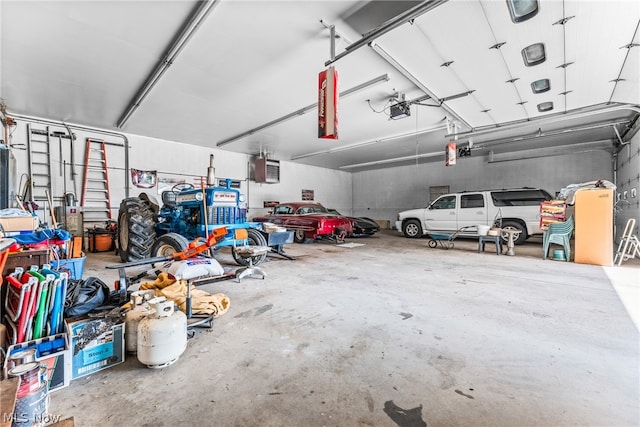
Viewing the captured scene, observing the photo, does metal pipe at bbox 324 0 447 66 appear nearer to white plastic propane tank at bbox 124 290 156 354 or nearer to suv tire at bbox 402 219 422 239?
white plastic propane tank at bbox 124 290 156 354

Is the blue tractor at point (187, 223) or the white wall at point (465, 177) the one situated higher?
the white wall at point (465, 177)

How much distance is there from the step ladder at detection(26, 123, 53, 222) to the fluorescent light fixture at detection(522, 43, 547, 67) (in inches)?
368

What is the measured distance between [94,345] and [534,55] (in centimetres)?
565

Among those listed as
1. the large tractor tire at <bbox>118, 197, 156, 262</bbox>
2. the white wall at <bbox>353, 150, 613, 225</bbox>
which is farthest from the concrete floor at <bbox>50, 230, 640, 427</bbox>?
the white wall at <bbox>353, 150, 613, 225</bbox>

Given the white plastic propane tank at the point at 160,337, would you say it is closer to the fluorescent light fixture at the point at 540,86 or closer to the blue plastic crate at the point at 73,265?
the blue plastic crate at the point at 73,265

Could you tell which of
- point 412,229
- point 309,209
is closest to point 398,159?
point 412,229

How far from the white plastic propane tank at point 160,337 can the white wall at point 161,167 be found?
4412 mm

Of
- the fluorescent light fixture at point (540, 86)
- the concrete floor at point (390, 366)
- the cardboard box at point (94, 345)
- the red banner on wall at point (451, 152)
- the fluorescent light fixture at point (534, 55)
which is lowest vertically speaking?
the concrete floor at point (390, 366)

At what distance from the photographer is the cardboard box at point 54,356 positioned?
4.72 feet

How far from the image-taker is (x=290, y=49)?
356cm

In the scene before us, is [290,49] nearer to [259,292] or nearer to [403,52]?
[403,52]

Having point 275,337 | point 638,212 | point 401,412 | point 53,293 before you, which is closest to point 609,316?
point 401,412

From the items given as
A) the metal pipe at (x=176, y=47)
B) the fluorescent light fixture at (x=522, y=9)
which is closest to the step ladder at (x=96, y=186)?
the metal pipe at (x=176, y=47)

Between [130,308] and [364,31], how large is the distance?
12.3 ft
